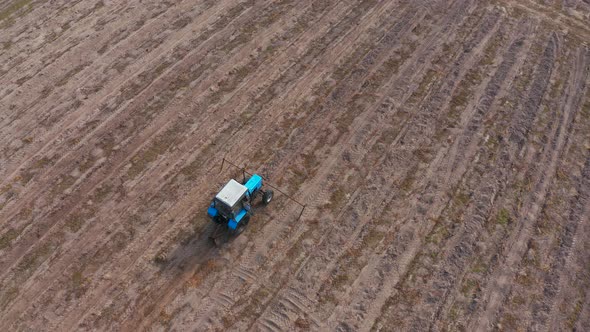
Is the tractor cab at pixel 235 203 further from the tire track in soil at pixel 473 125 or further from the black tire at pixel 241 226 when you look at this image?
the tire track in soil at pixel 473 125

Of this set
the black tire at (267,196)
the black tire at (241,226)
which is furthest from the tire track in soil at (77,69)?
the black tire at (267,196)

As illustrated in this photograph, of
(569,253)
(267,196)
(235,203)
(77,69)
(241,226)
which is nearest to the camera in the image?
(235,203)

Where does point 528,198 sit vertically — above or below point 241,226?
below

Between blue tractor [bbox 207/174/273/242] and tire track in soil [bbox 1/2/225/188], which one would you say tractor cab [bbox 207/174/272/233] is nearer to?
blue tractor [bbox 207/174/273/242]

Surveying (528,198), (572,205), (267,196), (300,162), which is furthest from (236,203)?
(572,205)

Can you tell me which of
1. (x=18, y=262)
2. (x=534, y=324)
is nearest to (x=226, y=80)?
(x=18, y=262)

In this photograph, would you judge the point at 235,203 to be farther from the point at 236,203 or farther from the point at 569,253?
the point at 569,253

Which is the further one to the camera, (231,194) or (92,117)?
(92,117)
